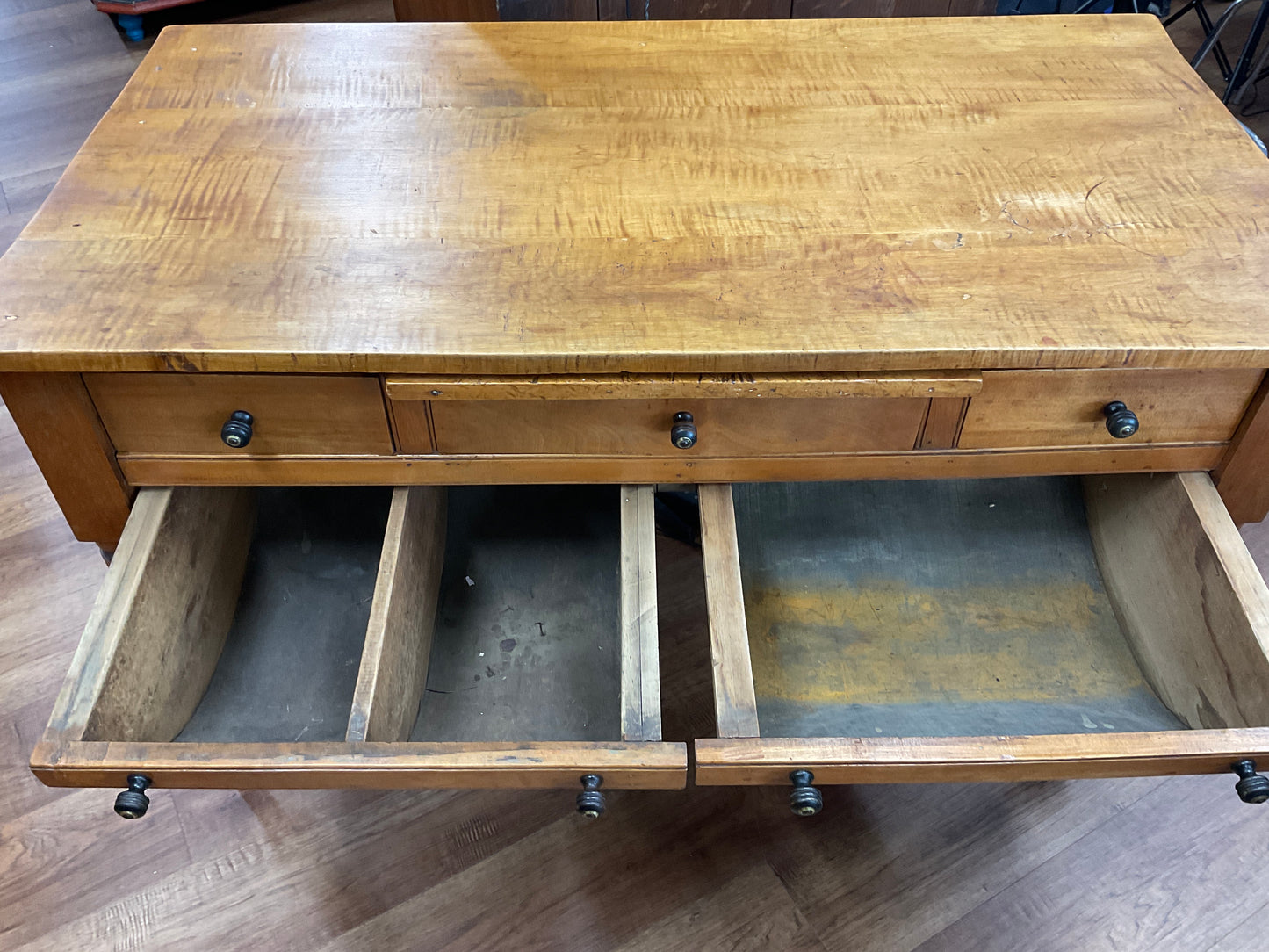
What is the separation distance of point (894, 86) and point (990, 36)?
181 millimetres

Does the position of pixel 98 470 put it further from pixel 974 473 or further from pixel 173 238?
pixel 974 473

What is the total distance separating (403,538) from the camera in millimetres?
960

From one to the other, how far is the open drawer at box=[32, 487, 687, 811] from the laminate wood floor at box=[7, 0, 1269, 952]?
0.16m

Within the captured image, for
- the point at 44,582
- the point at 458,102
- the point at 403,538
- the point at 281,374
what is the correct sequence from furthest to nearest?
the point at 44,582, the point at 458,102, the point at 403,538, the point at 281,374

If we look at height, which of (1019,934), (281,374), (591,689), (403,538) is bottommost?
(1019,934)

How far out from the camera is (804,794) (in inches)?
31.2

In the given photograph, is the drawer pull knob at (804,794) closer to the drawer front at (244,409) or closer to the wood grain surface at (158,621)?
the drawer front at (244,409)

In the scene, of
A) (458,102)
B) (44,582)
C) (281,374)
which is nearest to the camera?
(281,374)

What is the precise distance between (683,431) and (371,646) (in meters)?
0.35

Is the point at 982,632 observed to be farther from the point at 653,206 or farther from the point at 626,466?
the point at 653,206

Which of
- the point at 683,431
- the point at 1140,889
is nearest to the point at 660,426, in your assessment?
the point at 683,431

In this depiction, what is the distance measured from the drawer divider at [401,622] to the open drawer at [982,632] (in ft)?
0.99

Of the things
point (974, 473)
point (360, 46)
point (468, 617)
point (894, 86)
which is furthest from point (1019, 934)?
point (360, 46)

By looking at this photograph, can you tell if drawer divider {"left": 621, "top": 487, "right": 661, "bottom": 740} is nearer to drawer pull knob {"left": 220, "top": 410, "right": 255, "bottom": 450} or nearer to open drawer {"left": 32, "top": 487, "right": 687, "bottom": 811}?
open drawer {"left": 32, "top": 487, "right": 687, "bottom": 811}
